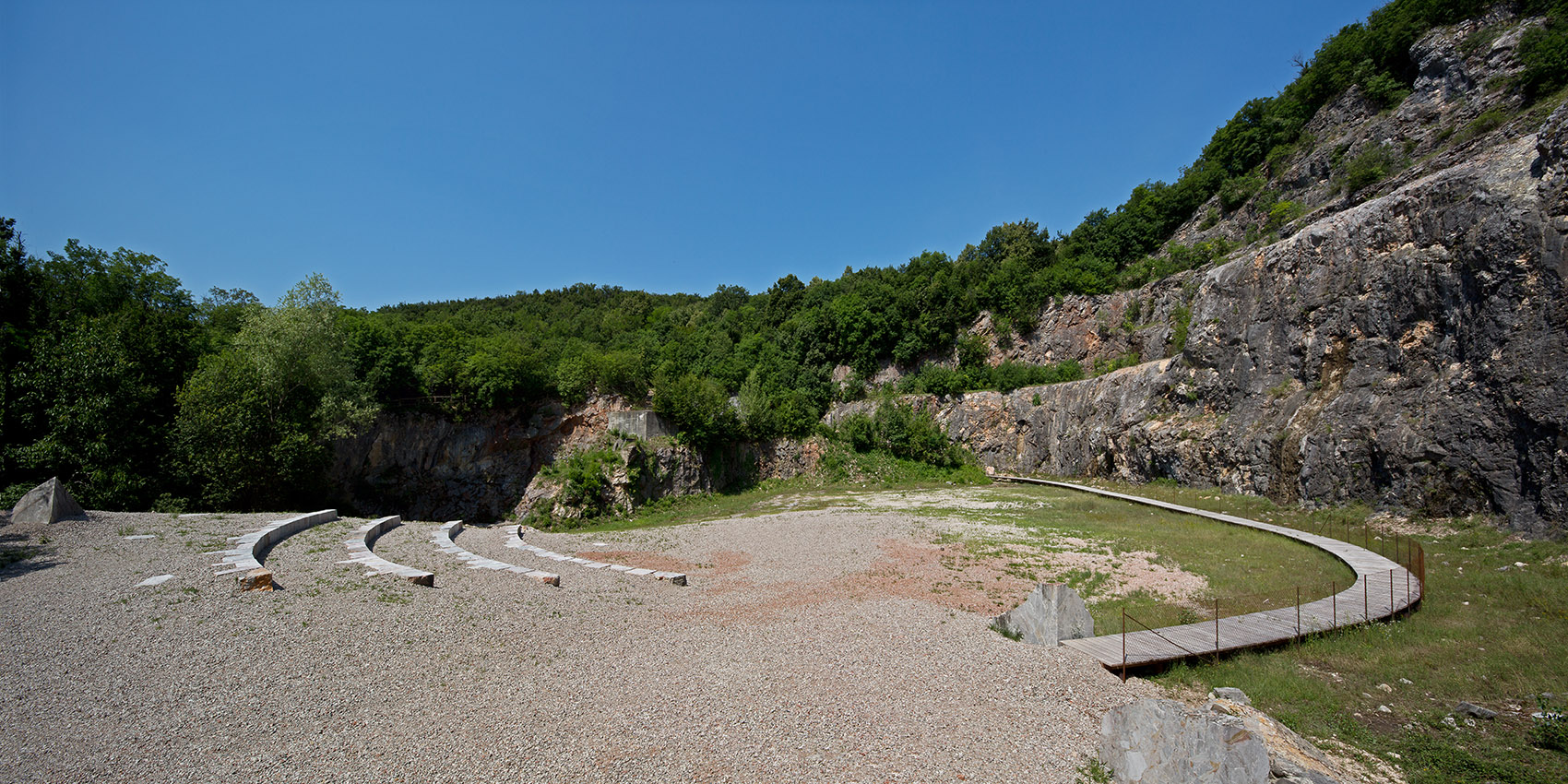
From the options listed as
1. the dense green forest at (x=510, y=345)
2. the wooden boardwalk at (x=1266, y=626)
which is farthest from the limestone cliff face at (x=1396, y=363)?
the dense green forest at (x=510, y=345)

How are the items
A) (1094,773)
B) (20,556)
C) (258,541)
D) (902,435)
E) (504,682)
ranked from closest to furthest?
1. (1094,773)
2. (504,682)
3. (20,556)
4. (258,541)
5. (902,435)

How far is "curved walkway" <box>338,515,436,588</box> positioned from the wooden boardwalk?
1072 cm

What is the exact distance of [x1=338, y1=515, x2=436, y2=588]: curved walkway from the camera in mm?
11117

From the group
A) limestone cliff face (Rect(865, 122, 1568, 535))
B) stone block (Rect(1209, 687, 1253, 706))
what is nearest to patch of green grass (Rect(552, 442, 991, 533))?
limestone cliff face (Rect(865, 122, 1568, 535))

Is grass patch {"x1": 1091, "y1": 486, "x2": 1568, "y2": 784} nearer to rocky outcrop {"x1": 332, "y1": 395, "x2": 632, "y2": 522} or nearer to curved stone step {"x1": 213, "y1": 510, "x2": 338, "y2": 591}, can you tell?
curved stone step {"x1": 213, "y1": 510, "x2": 338, "y2": 591}

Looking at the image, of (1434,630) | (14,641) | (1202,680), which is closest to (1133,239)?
(1434,630)

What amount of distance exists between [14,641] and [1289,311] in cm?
3575

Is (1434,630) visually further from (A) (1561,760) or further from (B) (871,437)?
(B) (871,437)

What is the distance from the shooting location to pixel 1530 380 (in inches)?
628

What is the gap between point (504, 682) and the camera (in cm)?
729

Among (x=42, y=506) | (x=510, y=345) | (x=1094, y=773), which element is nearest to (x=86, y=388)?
(x=42, y=506)

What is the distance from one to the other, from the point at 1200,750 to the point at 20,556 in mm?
18458

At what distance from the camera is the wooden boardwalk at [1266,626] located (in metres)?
8.77

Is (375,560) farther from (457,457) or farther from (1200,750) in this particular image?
(457,457)
